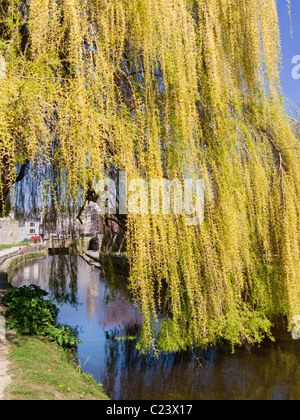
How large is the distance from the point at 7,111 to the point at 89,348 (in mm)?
5258

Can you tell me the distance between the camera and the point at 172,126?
15.9 feet

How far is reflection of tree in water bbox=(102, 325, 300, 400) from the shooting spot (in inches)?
212

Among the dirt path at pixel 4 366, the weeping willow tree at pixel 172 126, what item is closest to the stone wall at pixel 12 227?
the weeping willow tree at pixel 172 126

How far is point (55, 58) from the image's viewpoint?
4.50 meters

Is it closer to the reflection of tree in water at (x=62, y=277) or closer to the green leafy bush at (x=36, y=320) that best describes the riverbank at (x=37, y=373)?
the green leafy bush at (x=36, y=320)

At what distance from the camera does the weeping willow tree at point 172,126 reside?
4.20 m

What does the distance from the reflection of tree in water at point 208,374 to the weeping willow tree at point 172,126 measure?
0.84 m

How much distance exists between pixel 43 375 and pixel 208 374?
296cm

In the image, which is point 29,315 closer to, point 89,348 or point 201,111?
point 89,348

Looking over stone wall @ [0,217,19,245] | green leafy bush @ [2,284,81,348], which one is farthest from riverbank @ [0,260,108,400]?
stone wall @ [0,217,19,245]

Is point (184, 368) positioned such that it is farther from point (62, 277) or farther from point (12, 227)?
point (12, 227)

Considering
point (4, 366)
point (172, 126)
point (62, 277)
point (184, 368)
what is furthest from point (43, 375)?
point (172, 126)

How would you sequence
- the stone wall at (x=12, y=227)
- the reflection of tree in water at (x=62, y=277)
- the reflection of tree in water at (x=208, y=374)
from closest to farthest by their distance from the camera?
1. the stone wall at (x=12, y=227)
2. the reflection of tree in water at (x=208, y=374)
3. the reflection of tree in water at (x=62, y=277)
